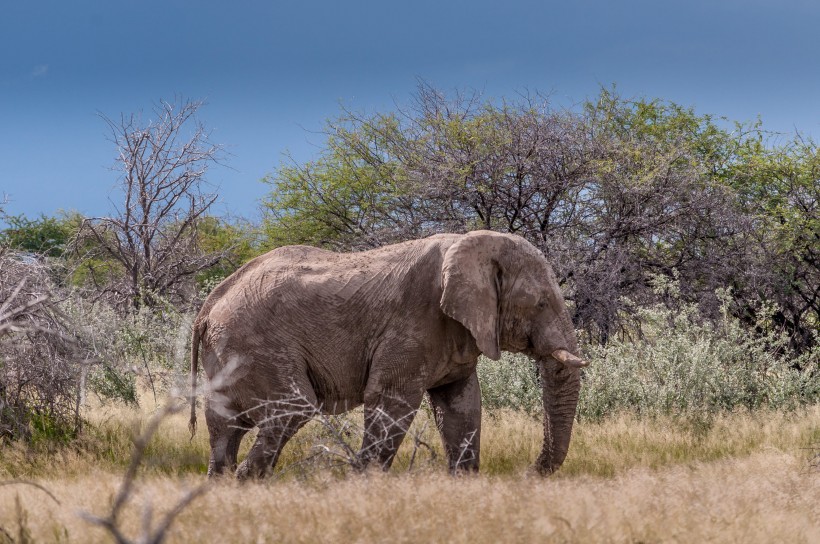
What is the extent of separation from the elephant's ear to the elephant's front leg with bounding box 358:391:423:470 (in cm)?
65

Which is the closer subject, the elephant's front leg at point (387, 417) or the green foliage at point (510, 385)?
the elephant's front leg at point (387, 417)

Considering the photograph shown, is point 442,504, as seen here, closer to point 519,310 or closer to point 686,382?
point 519,310

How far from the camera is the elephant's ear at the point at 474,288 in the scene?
263 inches

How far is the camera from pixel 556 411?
7.21 meters

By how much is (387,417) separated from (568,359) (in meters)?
1.39

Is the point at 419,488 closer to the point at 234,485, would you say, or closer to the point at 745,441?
the point at 234,485

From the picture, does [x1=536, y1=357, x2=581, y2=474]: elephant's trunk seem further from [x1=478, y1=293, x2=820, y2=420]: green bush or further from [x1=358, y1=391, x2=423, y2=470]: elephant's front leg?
[x1=478, y1=293, x2=820, y2=420]: green bush

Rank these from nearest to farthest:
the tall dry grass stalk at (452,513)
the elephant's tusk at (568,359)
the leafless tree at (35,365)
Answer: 1. the tall dry grass stalk at (452,513)
2. the elephant's tusk at (568,359)
3. the leafless tree at (35,365)

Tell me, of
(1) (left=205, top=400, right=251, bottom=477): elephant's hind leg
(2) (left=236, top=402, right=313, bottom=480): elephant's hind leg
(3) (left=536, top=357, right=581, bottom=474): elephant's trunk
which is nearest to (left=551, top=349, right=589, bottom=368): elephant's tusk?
(3) (left=536, top=357, right=581, bottom=474): elephant's trunk

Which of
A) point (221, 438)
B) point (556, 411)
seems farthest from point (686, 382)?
point (221, 438)

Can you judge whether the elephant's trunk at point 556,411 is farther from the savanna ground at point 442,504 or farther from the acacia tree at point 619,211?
the acacia tree at point 619,211

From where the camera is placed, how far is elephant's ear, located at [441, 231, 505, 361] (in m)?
6.67

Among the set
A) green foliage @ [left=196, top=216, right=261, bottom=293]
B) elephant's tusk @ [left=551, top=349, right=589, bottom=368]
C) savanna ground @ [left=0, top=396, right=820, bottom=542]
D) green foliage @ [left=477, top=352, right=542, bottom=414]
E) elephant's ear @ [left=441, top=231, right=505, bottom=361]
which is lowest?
savanna ground @ [left=0, top=396, right=820, bottom=542]

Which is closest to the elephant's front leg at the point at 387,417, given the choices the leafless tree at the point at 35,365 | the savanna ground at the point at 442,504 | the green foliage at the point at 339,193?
the savanna ground at the point at 442,504
